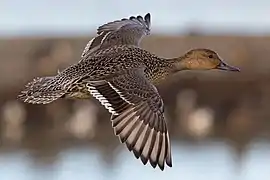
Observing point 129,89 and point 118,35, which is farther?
point 118,35

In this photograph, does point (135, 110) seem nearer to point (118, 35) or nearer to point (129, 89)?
point (129, 89)

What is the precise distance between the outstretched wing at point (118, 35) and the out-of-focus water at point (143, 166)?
190 centimetres

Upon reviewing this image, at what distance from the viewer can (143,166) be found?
760cm

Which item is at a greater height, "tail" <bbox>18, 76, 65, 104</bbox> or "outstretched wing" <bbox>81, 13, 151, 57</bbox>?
"outstretched wing" <bbox>81, 13, 151, 57</bbox>

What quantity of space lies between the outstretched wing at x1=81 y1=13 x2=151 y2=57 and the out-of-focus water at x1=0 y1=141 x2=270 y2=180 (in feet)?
6.23

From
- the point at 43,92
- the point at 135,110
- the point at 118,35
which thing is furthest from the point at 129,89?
the point at 118,35

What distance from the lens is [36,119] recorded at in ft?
28.3

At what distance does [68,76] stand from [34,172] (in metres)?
2.99

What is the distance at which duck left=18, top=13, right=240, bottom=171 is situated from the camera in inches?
172

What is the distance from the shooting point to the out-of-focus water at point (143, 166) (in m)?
7.48

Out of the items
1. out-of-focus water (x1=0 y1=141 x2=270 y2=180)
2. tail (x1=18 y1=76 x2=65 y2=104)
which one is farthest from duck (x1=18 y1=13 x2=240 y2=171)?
out-of-focus water (x1=0 y1=141 x2=270 y2=180)

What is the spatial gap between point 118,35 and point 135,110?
2.90 feet

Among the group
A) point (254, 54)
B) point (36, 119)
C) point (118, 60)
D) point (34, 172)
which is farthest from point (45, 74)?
point (118, 60)

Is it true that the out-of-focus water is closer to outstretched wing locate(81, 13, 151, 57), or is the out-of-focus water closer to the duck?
outstretched wing locate(81, 13, 151, 57)
